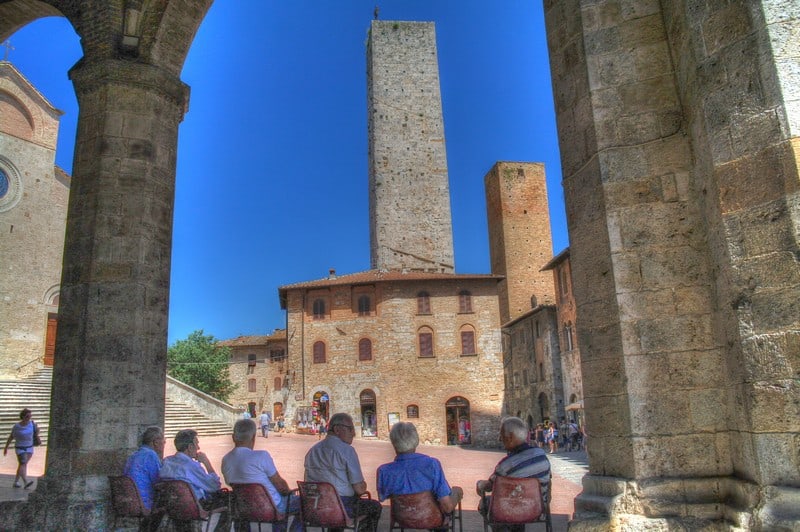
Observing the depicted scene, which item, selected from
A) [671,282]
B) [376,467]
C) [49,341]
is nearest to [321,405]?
[49,341]

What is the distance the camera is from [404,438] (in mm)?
3854

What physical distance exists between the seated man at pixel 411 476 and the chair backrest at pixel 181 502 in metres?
1.19

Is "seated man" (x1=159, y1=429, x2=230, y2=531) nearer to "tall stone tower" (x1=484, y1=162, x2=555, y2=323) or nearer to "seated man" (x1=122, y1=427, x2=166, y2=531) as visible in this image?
"seated man" (x1=122, y1=427, x2=166, y2=531)

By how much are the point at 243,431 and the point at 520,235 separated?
41.7 m

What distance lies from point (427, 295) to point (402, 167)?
836 centimetres

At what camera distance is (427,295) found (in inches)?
1203

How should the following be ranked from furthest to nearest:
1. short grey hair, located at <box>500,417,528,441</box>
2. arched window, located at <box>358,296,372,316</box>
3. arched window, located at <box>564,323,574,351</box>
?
arched window, located at <box>358,296,372,316</box>
arched window, located at <box>564,323,574,351</box>
short grey hair, located at <box>500,417,528,441</box>

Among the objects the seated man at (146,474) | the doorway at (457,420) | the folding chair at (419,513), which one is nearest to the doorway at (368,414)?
the doorway at (457,420)

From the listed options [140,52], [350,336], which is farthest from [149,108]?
[350,336]

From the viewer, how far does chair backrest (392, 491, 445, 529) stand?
11.8 feet

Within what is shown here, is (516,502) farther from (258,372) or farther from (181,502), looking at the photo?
(258,372)

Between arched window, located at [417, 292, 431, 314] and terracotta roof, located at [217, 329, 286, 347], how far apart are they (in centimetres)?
1509

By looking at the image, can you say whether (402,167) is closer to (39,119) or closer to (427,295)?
(427,295)

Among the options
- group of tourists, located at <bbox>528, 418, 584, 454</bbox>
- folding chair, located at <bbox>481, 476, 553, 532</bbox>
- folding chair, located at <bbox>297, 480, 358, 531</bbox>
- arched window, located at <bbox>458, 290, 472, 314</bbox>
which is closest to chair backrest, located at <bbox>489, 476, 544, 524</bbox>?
folding chair, located at <bbox>481, 476, 553, 532</bbox>
